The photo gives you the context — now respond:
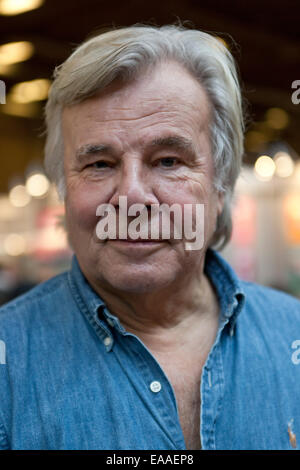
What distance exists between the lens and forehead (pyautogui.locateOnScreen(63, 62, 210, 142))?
1172 mm

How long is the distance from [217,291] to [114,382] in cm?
43

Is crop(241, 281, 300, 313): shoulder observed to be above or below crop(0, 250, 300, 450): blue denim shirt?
above

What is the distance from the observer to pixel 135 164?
115cm

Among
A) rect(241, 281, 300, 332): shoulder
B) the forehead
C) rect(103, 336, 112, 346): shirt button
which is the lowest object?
rect(103, 336, 112, 346): shirt button

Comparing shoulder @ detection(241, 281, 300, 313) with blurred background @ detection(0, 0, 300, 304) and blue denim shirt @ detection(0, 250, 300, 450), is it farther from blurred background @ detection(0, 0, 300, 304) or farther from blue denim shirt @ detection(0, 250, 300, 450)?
blurred background @ detection(0, 0, 300, 304)

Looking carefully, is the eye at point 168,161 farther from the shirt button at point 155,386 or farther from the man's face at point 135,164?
the shirt button at point 155,386

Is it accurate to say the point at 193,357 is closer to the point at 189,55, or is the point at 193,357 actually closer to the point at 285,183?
the point at 189,55

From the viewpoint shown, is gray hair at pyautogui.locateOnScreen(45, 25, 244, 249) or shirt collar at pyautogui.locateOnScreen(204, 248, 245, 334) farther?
shirt collar at pyautogui.locateOnScreen(204, 248, 245, 334)

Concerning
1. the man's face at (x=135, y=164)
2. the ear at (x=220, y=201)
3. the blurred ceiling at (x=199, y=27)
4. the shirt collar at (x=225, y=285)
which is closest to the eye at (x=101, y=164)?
the man's face at (x=135, y=164)

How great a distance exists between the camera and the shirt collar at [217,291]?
120cm

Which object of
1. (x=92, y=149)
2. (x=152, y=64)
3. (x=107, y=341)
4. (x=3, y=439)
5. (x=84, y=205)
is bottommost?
(x=3, y=439)

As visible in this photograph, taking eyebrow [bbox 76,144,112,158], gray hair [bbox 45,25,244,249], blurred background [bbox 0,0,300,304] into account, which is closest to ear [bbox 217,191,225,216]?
gray hair [bbox 45,25,244,249]


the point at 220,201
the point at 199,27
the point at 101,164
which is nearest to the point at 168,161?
the point at 101,164

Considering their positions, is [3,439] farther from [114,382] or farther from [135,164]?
[135,164]
